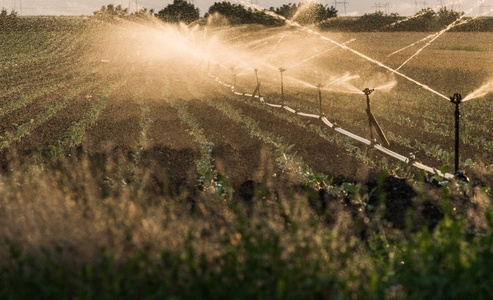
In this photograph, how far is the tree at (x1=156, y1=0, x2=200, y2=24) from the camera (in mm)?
95062

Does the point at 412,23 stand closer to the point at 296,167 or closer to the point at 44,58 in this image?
the point at 44,58

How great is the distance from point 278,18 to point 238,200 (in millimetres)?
64795

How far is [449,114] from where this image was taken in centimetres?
1550

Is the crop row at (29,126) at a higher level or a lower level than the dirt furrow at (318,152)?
higher

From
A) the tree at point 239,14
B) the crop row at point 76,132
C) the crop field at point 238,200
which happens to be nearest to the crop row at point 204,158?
the crop field at point 238,200

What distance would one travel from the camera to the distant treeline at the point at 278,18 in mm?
58106

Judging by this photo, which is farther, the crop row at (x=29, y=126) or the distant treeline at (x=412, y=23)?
the distant treeline at (x=412, y=23)

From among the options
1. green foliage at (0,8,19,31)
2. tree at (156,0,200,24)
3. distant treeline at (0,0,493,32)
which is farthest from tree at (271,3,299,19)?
green foliage at (0,8,19,31)

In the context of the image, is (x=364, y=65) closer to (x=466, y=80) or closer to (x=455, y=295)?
(x=466, y=80)

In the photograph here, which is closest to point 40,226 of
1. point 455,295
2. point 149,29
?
point 455,295

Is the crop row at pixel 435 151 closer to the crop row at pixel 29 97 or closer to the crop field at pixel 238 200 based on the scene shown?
the crop field at pixel 238 200

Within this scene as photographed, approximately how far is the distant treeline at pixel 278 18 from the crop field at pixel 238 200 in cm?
3106

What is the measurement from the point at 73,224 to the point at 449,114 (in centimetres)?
1399

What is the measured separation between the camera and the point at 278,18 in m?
68.1
